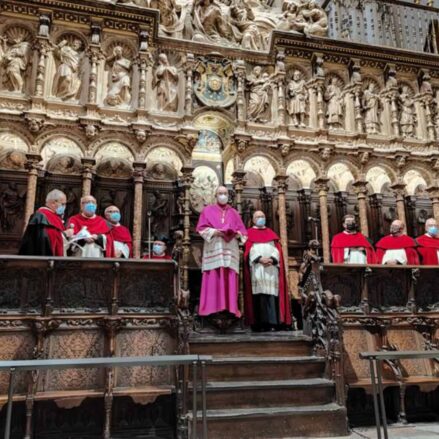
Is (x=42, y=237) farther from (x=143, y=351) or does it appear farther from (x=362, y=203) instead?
(x=362, y=203)

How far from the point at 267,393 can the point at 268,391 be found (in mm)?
23

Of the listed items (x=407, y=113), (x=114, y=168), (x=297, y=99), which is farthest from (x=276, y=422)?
(x=407, y=113)

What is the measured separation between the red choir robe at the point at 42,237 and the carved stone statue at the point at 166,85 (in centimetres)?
459

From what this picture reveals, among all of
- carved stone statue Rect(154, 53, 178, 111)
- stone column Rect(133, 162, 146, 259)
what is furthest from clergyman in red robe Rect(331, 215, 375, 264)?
carved stone statue Rect(154, 53, 178, 111)

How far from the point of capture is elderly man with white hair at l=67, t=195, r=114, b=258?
242 inches

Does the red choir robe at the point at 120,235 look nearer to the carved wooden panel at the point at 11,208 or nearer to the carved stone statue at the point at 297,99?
the carved wooden panel at the point at 11,208

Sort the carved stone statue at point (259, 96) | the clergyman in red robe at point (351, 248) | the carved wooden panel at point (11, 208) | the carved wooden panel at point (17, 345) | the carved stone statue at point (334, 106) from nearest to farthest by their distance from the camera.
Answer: the carved wooden panel at point (17, 345) < the clergyman in red robe at point (351, 248) < the carved wooden panel at point (11, 208) < the carved stone statue at point (259, 96) < the carved stone statue at point (334, 106)

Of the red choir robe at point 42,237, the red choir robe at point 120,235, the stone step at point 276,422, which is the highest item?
the red choir robe at point 120,235

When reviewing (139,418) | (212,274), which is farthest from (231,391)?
(212,274)

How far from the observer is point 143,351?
17.4ft

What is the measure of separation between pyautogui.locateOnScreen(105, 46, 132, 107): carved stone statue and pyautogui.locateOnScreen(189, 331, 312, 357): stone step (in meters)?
5.76

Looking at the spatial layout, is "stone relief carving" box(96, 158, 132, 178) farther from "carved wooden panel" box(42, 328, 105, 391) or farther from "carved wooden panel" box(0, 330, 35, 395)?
"carved wooden panel" box(0, 330, 35, 395)

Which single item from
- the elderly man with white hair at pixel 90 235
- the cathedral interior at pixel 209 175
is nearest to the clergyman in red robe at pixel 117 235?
the elderly man with white hair at pixel 90 235

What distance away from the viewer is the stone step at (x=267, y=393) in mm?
4777
